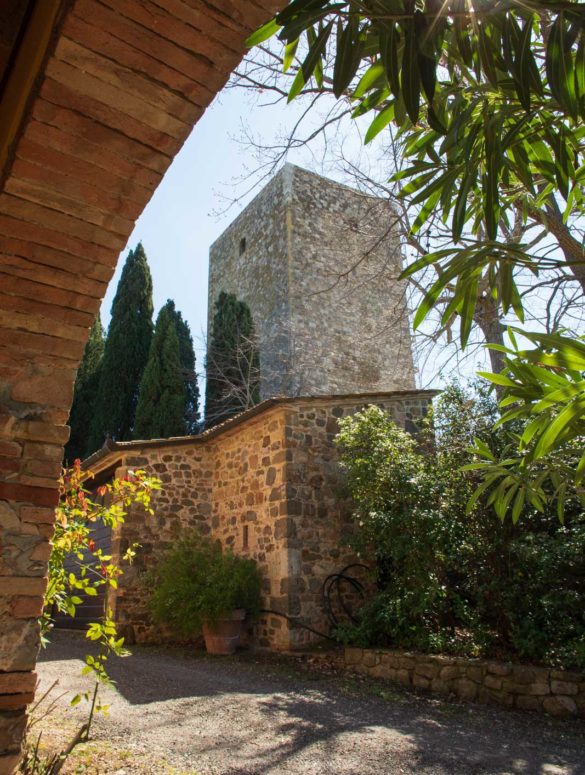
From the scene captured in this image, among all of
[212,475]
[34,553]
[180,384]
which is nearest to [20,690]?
[34,553]

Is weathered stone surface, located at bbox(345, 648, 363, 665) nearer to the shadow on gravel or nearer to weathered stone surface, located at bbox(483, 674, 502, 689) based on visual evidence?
the shadow on gravel

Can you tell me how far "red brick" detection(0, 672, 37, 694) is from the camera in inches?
80.6

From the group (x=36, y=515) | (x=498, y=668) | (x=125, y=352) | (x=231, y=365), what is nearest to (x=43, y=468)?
(x=36, y=515)

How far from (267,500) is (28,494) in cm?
580

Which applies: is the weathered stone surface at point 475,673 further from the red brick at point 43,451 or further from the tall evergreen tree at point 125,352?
the tall evergreen tree at point 125,352

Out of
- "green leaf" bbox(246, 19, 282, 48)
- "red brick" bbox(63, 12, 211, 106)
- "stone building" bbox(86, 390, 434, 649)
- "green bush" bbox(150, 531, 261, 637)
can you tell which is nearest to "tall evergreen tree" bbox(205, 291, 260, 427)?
"stone building" bbox(86, 390, 434, 649)

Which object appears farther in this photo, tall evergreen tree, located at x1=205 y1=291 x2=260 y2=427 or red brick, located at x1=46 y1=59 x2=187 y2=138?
tall evergreen tree, located at x1=205 y1=291 x2=260 y2=427

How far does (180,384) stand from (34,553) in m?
14.4

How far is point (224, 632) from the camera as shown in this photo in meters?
7.30

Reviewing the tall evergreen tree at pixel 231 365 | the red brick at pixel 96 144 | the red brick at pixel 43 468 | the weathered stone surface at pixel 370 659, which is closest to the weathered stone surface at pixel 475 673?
the weathered stone surface at pixel 370 659

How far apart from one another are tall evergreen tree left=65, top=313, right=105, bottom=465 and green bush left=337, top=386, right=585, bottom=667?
12499 mm

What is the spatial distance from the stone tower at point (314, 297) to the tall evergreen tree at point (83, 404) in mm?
5416

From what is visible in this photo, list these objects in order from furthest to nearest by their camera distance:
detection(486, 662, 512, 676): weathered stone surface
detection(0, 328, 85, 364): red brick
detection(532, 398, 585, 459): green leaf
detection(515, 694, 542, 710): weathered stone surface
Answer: detection(486, 662, 512, 676): weathered stone surface → detection(515, 694, 542, 710): weathered stone surface → detection(0, 328, 85, 364): red brick → detection(532, 398, 585, 459): green leaf

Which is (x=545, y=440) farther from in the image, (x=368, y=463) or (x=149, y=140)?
(x=368, y=463)
